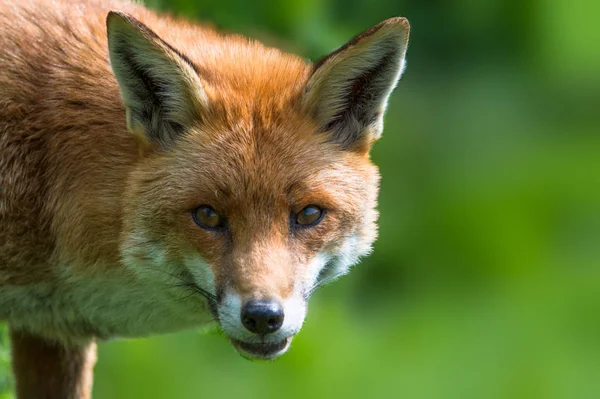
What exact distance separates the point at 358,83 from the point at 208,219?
3.86ft

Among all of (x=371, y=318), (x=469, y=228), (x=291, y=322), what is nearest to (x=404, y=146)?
(x=469, y=228)

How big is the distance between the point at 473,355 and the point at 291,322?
941cm

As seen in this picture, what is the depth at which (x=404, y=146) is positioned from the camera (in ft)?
48.7

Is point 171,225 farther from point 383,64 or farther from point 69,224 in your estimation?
point 383,64

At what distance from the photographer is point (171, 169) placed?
5.66 m

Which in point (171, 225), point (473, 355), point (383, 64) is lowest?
point (473, 355)

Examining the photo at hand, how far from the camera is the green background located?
45.7 ft

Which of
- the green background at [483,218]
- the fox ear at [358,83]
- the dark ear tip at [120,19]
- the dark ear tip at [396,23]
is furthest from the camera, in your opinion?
the green background at [483,218]

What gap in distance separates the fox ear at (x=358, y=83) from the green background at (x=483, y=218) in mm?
6388

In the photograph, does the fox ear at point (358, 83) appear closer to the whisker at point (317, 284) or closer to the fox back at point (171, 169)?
the fox back at point (171, 169)

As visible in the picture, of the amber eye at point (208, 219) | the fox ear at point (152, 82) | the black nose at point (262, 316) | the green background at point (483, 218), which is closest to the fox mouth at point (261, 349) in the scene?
the black nose at point (262, 316)

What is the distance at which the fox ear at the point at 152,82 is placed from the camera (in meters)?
5.41

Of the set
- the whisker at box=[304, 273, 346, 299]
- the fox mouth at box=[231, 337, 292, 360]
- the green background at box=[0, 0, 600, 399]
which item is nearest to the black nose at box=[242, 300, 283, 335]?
the fox mouth at box=[231, 337, 292, 360]

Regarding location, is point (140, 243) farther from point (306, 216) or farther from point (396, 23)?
point (396, 23)
